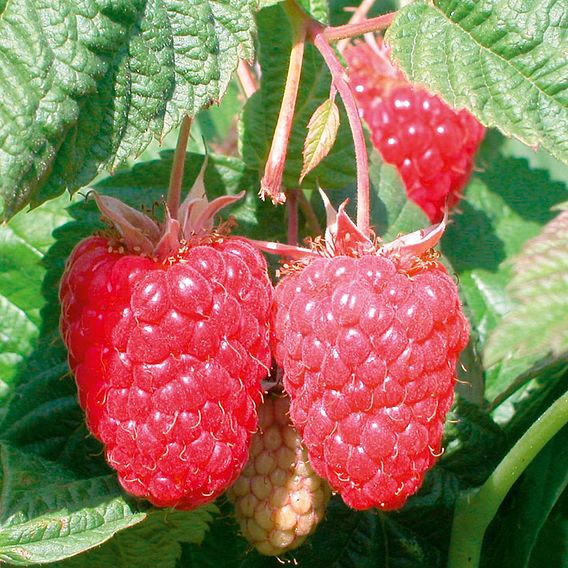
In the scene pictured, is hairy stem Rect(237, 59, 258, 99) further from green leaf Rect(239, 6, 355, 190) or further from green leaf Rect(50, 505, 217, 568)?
green leaf Rect(50, 505, 217, 568)

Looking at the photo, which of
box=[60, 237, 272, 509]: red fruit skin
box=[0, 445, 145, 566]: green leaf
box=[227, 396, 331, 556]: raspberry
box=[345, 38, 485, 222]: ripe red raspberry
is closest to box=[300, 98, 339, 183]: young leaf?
box=[60, 237, 272, 509]: red fruit skin

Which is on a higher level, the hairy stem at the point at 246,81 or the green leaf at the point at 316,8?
the green leaf at the point at 316,8

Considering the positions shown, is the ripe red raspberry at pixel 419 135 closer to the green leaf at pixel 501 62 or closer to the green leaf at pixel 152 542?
the green leaf at pixel 501 62

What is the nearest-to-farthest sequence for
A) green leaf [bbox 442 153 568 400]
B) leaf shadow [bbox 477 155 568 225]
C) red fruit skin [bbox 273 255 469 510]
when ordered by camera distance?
red fruit skin [bbox 273 255 469 510], green leaf [bbox 442 153 568 400], leaf shadow [bbox 477 155 568 225]

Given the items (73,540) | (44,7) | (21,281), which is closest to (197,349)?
(73,540)

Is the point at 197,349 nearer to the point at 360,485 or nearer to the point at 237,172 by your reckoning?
the point at 360,485

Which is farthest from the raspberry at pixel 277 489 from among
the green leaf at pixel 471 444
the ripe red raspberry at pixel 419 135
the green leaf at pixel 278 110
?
the ripe red raspberry at pixel 419 135
